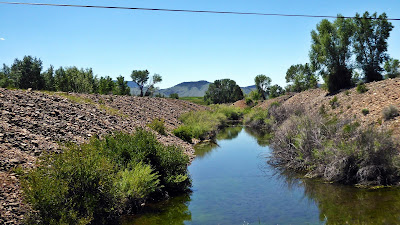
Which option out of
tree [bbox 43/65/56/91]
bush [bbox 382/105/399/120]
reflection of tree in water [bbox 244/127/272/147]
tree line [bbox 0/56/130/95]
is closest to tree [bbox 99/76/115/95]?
tree line [bbox 0/56/130/95]

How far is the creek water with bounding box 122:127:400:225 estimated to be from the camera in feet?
43.4

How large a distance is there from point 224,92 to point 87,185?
14246 centimetres

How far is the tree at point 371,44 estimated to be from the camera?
153 ft

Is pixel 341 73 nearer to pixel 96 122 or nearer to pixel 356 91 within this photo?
pixel 356 91

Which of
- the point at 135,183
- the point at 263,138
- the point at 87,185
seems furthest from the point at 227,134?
the point at 87,185

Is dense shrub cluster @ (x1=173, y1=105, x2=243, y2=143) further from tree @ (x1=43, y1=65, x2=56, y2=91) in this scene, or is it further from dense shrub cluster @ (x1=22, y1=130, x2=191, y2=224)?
tree @ (x1=43, y1=65, x2=56, y2=91)

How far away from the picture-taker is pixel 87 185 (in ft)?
37.9

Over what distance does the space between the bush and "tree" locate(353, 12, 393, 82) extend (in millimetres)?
22254

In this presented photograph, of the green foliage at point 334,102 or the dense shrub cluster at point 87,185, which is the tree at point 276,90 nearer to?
the green foliage at point 334,102

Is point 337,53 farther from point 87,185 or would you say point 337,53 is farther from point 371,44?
point 87,185

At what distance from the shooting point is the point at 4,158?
44.1 feet

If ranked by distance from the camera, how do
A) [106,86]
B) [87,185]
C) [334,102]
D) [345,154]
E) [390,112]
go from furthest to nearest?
1. [106,86]
2. [334,102]
3. [390,112]
4. [345,154]
5. [87,185]

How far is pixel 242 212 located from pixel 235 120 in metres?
62.5

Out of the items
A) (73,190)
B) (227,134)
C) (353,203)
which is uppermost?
(73,190)
